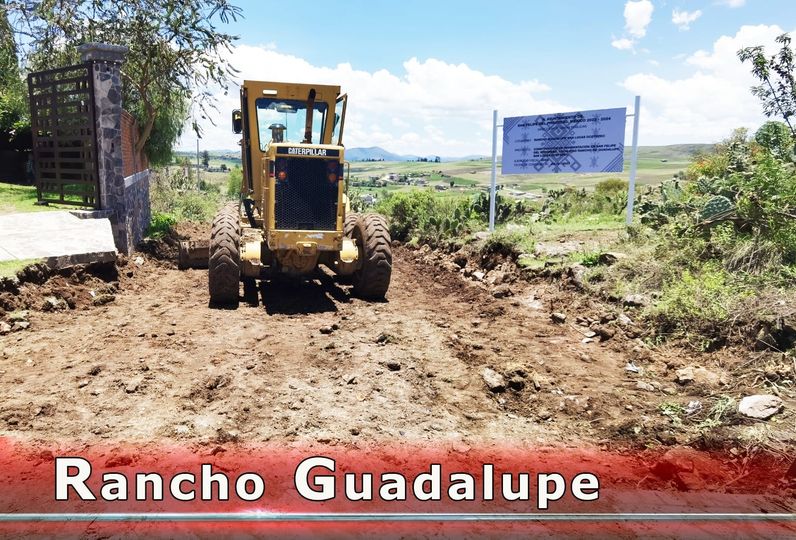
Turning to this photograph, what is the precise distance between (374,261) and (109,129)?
5.73 m

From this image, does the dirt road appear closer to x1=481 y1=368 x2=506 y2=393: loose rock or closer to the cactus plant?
x1=481 y1=368 x2=506 y2=393: loose rock

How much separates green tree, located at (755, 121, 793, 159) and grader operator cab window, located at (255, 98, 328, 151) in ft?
25.9

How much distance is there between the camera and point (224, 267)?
25.0 ft


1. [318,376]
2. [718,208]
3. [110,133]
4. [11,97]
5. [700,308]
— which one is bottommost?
[318,376]

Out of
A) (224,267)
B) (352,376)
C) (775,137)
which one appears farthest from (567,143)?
(352,376)

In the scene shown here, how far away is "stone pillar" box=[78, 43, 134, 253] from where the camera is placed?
10.0m

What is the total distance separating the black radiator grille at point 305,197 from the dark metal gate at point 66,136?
177 inches

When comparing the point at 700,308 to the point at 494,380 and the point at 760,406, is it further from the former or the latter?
the point at 494,380

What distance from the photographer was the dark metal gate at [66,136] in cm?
1030

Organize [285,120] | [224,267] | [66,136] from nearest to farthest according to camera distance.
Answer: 1. [224,267]
2. [285,120]
3. [66,136]

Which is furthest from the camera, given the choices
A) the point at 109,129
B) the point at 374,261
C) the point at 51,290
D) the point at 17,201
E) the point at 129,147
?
the point at 129,147

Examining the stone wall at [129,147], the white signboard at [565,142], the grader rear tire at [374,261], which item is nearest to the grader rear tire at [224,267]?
the grader rear tire at [374,261]

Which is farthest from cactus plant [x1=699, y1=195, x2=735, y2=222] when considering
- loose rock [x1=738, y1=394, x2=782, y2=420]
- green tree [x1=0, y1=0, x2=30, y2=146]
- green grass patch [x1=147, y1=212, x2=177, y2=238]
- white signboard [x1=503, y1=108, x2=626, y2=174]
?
green tree [x1=0, y1=0, x2=30, y2=146]

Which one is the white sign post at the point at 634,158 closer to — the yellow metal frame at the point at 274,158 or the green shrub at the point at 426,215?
the green shrub at the point at 426,215
